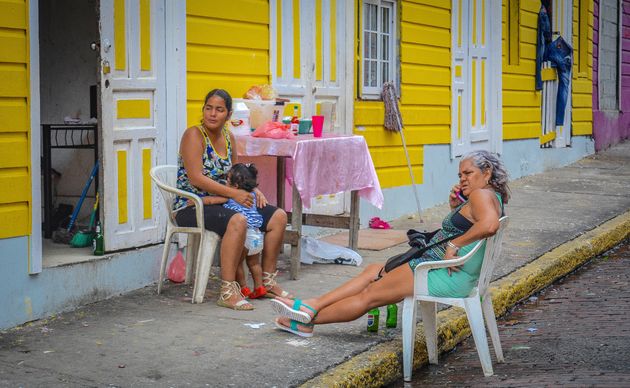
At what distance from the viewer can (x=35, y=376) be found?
17.8 feet

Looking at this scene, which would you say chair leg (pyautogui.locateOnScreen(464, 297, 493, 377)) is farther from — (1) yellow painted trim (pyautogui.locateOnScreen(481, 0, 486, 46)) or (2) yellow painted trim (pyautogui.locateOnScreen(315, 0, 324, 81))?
(1) yellow painted trim (pyautogui.locateOnScreen(481, 0, 486, 46))

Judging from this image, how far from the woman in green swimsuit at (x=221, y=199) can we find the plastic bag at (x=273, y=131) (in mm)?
664

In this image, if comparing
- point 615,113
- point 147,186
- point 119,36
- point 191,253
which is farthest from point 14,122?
point 615,113

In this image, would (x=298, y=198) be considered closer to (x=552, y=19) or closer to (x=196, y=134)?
(x=196, y=134)

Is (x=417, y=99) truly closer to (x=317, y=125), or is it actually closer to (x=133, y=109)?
(x=317, y=125)

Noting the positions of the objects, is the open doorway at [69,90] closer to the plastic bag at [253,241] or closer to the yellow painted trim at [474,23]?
the plastic bag at [253,241]

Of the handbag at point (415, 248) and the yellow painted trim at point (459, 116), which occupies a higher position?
the yellow painted trim at point (459, 116)

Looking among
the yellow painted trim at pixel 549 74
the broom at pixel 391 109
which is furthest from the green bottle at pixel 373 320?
the yellow painted trim at pixel 549 74

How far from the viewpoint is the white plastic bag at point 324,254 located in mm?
8914

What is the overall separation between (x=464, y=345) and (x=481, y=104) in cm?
776

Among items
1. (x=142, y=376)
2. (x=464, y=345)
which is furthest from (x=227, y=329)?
(x=464, y=345)

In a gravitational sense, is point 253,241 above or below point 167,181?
below

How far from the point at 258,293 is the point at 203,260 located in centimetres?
45

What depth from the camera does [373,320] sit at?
21.2ft
